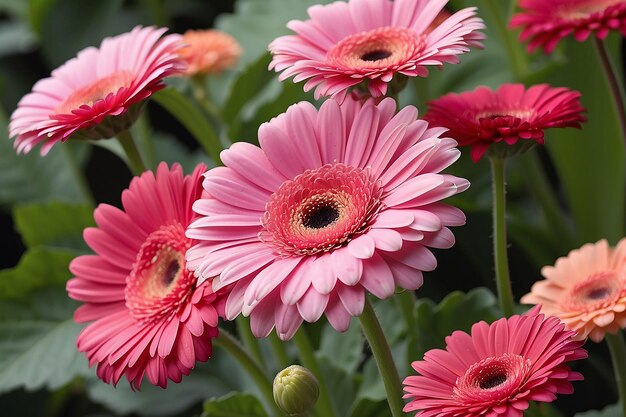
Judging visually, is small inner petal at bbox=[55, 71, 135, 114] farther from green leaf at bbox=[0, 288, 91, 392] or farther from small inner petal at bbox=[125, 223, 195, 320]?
green leaf at bbox=[0, 288, 91, 392]

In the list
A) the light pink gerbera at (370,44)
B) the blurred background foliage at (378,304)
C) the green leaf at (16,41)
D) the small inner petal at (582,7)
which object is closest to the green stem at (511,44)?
the blurred background foliage at (378,304)

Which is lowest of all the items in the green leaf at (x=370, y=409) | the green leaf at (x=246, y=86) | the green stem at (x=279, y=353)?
the green leaf at (x=370, y=409)

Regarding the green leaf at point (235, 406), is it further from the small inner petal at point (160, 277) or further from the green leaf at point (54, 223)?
the green leaf at point (54, 223)

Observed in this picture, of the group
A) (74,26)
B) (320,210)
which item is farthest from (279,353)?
(74,26)

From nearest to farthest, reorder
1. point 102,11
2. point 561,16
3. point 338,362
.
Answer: point 561,16, point 338,362, point 102,11

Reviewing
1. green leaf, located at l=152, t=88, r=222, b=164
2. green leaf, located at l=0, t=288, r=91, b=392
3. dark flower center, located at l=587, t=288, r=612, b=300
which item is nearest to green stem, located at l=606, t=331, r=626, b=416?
dark flower center, located at l=587, t=288, r=612, b=300

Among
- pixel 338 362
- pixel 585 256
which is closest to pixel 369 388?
pixel 338 362

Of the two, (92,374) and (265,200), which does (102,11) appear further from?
(265,200)
